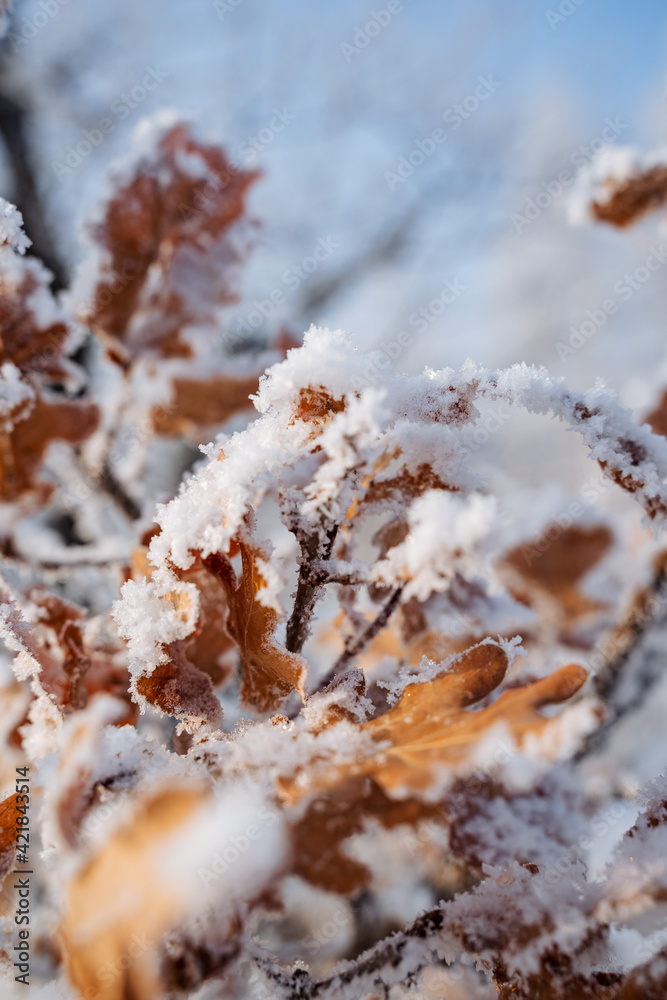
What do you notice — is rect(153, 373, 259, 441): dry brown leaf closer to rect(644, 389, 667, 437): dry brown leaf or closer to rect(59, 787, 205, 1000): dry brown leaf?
rect(644, 389, 667, 437): dry brown leaf

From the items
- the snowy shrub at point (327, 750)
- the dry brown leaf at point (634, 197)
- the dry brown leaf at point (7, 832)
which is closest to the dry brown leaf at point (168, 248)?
the snowy shrub at point (327, 750)

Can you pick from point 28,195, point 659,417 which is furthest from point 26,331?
point 659,417

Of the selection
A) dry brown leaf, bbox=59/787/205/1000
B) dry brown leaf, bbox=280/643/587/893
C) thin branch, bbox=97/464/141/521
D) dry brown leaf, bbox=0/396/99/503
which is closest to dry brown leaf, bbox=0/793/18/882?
dry brown leaf, bbox=59/787/205/1000

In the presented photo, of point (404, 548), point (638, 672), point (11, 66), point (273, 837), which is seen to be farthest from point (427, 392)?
point (11, 66)

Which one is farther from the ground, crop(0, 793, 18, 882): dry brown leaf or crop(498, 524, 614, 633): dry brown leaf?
crop(498, 524, 614, 633): dry brown leaf

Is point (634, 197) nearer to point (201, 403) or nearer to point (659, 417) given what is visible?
point (659, 417)

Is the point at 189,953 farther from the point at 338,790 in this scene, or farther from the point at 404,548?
the point at 404,548
